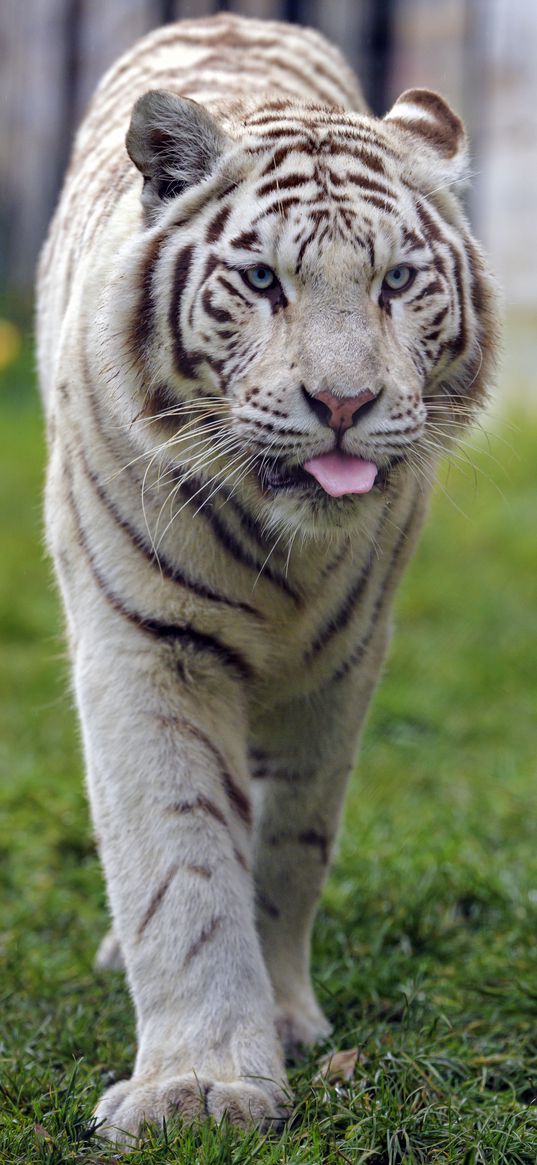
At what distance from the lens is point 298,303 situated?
2494 millimetres

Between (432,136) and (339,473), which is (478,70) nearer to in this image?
(432,136)

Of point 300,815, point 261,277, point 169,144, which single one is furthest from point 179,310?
point 300,815

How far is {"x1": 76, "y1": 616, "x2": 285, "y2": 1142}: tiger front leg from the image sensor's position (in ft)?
8.20

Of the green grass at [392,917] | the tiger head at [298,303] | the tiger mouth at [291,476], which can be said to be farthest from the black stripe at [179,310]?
the green grass at [392,917]

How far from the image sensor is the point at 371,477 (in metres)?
2.50

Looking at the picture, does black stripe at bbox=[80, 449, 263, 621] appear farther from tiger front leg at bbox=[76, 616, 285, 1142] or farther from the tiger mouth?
the tiger mouth

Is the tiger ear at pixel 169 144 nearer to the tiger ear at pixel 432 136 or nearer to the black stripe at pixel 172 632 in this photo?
the tiger ear at pixel 432 136

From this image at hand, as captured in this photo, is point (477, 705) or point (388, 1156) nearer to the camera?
point (388, 1156)

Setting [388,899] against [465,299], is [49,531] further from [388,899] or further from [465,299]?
[388,899]

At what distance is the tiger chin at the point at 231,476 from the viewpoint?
2496 millimetres

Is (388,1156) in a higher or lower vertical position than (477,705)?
higher

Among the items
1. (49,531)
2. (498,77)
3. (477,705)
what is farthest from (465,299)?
(498,77)

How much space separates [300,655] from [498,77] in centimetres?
794

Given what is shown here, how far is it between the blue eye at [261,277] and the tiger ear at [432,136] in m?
0.39
